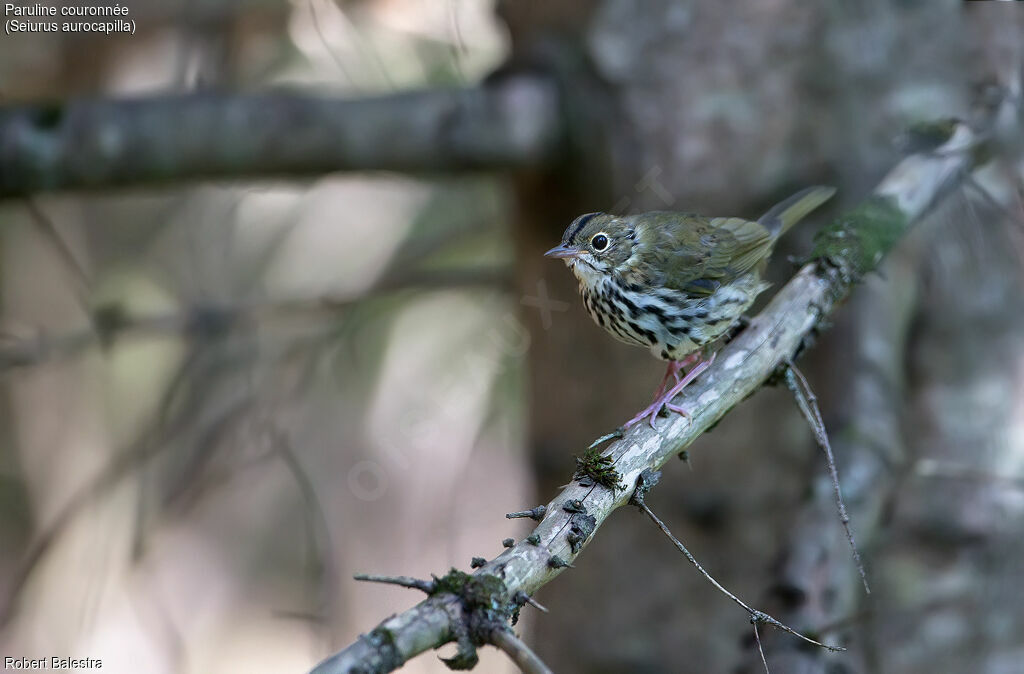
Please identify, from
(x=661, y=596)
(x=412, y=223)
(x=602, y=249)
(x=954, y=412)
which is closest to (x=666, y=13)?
(x=602, y=249)

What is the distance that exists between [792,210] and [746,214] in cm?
40

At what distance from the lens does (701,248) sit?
12.4ft

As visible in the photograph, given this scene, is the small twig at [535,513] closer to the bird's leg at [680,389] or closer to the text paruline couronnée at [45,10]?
the bird's leg at [680,389]

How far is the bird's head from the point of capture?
3.61 meters

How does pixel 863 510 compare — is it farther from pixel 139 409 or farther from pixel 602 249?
pixel 139 409

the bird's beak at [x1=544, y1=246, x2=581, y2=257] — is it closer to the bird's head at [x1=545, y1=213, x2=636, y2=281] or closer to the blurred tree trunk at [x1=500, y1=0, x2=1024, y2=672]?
the bird's head at [x1=545, y1=213, x2=636, y2=281]

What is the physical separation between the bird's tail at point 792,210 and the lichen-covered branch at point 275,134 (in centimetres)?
108

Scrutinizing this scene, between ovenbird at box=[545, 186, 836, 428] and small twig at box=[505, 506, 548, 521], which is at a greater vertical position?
ovenbird at box=[545, 186, 836, 428]

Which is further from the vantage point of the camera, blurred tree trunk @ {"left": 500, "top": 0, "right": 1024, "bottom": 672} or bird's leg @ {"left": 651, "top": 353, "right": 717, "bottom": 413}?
blurred tree trunk @ {"left": 500, "top": 0, "right": 1024, "bottom": 672}

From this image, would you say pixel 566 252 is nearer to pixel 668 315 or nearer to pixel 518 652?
pixel 668 315

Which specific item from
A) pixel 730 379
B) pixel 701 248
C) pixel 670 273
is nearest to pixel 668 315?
pixel 670 273

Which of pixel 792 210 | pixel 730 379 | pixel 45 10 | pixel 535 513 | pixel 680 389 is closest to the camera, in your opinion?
pixel 535 513

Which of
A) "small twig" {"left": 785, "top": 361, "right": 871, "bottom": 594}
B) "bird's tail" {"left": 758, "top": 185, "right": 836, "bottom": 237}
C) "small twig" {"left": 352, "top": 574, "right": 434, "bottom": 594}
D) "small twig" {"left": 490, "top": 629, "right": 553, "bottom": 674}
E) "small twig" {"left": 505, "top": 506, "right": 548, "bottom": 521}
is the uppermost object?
"bird's tail" {"left": 758, "top": 185, "right": 836, "bottom": 237}

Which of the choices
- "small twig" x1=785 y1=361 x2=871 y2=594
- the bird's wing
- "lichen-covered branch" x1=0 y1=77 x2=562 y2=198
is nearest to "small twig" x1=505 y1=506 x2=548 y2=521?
"small twig" x1=785 y1=361 x2=871 y2=594
